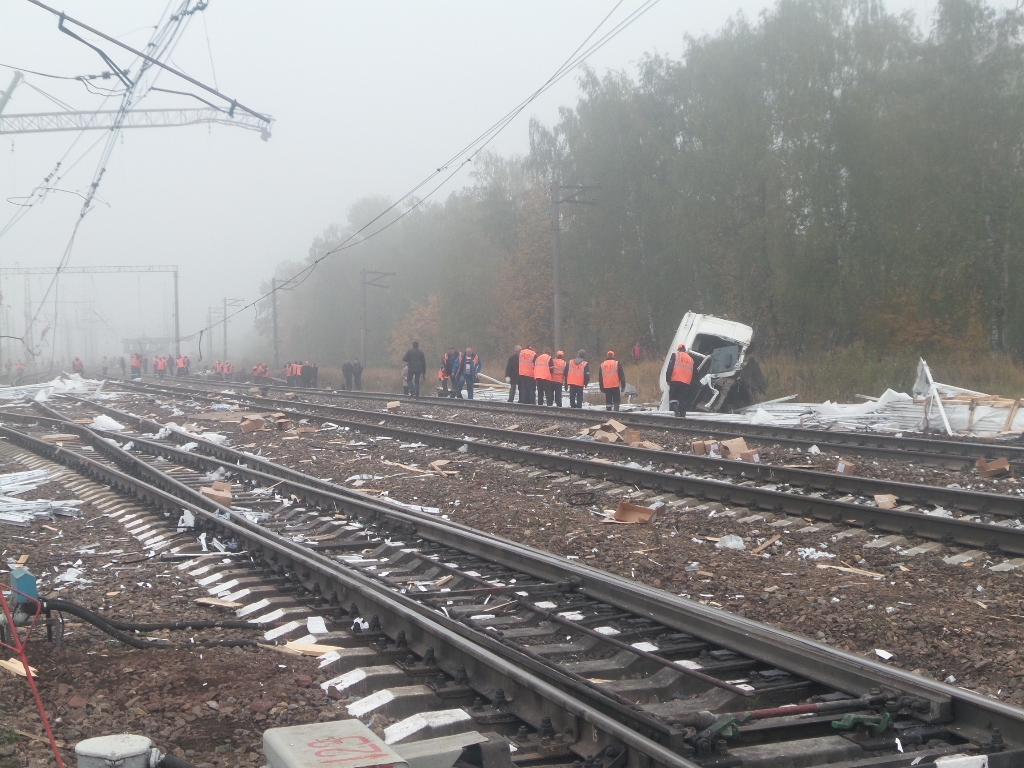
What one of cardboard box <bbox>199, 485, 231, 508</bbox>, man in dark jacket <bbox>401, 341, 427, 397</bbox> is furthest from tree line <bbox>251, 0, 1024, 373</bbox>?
cardboard box <bbox>199, 485, 231, 508</bbox>

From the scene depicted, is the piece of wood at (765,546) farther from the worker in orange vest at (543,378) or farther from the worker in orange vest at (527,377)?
the worker in orange vest at (527,377)

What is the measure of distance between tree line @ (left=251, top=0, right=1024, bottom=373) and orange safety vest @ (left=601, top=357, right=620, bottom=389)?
9.97m

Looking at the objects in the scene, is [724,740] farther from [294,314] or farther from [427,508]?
[294,314]

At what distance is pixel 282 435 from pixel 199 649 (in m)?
13.0

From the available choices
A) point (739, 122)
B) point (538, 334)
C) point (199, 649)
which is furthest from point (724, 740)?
point (538, 334)

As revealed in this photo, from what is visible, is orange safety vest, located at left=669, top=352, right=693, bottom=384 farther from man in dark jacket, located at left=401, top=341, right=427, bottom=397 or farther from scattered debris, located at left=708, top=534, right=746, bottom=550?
scattered debris, located at left=708, top=534, right=746, bottom=550

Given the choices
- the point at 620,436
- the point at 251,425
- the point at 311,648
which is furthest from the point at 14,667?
the point at 251,425

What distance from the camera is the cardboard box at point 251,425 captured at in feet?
61.2

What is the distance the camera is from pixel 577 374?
72.8ft

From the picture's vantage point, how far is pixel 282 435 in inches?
700

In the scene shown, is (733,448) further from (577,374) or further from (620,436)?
(577,374)

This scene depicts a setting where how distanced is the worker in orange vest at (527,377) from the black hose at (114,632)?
61.4 feet

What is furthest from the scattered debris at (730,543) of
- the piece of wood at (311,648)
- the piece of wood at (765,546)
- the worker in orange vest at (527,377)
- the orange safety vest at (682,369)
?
the worker in orange vest at (527,377)

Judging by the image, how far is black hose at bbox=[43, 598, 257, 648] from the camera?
5062 millimetres
